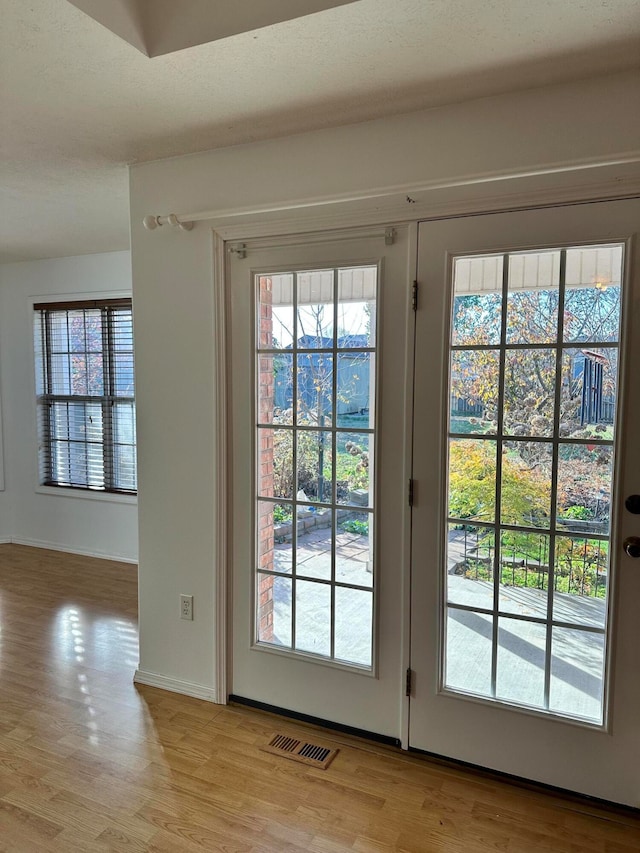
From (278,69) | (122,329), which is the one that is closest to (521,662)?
(278,69)

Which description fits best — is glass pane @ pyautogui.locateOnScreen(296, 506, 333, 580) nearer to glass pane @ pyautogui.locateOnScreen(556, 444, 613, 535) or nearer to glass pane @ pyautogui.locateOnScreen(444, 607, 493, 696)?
glass pane @ pyautogui.locateOnScreen(444, 607, 493, 696)

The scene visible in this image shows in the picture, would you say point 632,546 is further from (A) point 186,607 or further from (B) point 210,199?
(B) point 210,199

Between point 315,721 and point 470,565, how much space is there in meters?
1.00

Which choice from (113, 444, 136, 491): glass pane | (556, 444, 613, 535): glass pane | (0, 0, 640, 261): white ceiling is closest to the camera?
(0, 0, 640, 261): white ceiling

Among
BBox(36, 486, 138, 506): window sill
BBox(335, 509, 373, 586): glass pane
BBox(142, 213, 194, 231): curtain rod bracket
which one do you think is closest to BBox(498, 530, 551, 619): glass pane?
BBox(335, 509, 373, 586): glass pane

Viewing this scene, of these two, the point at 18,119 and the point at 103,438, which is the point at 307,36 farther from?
the point at 103,438

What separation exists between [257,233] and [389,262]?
597mm

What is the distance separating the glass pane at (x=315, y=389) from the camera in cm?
234

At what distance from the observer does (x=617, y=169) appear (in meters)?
1.85

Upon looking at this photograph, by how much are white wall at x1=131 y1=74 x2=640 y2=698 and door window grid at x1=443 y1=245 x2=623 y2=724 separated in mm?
349

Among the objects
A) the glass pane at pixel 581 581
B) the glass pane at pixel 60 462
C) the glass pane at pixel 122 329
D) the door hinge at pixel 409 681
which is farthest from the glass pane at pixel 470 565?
the glass pane at pixel 60 462

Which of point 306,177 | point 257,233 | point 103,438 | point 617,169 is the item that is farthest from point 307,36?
point 103,438

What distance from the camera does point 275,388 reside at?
246cm

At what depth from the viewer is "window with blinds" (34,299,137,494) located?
4.62 m
